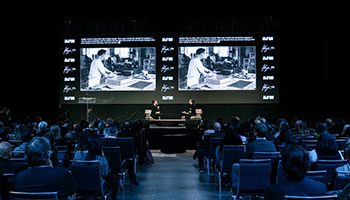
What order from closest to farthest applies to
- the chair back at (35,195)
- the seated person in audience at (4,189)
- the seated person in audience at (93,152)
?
the chair back at (35,195) → the seated person in audience at (4,189) → the seated person in audience at (93,152)

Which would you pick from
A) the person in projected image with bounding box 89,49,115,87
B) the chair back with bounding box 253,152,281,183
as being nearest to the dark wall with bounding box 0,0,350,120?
the person in projected image with bounding box 89,49,115,87

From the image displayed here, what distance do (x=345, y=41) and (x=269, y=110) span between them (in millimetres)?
3893

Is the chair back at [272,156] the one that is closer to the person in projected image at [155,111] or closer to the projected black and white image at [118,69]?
the person in projected image at [155,111]

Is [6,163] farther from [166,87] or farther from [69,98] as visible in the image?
[69,98]

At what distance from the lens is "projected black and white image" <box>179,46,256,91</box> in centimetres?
1420

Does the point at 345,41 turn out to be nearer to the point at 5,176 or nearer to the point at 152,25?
the point at 152,25

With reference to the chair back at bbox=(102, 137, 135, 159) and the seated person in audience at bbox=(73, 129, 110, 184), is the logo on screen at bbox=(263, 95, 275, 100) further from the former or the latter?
the seated person in audience at bbox=(73, 129, 110, 184)

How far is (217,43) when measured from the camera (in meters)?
14.2

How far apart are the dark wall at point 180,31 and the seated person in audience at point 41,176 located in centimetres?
1205

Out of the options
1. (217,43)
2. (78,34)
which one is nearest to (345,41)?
(217,43)

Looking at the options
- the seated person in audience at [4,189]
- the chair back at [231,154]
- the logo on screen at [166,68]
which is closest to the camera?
the seated person in audience at [4,189]

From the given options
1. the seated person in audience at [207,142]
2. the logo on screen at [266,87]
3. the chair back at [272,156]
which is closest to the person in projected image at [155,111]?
the logo on screen at [266,87]

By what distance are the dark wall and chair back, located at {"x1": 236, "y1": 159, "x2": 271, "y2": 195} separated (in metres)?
10.4

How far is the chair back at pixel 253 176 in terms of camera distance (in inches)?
180
